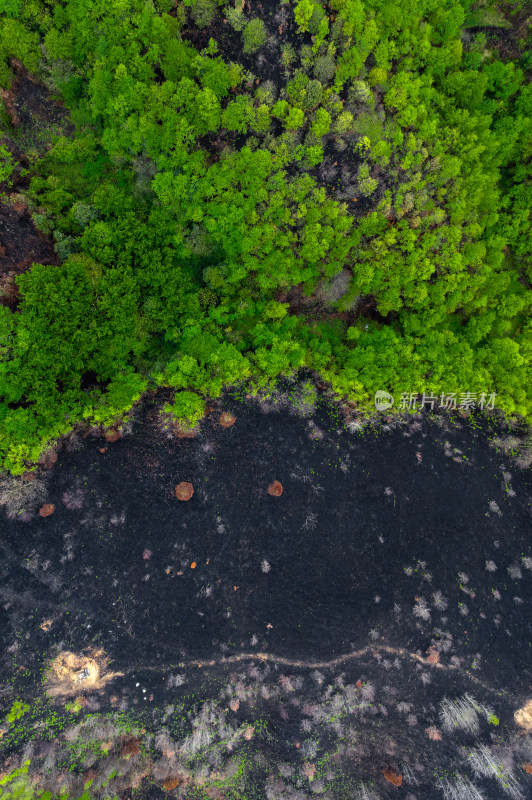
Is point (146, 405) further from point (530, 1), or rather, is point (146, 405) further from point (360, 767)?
point (530, 1)

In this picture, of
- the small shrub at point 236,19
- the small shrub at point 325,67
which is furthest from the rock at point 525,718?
the small shrub at point 236,19

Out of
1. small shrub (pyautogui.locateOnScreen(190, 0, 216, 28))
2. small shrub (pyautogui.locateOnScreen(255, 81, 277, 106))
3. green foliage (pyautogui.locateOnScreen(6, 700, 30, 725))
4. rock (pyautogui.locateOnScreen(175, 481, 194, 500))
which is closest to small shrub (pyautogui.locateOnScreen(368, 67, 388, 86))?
small shrub (pyautogui.locateOnScreen(255, 81, 277, 106))

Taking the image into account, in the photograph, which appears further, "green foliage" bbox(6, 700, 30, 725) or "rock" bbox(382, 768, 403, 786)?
"rock" bbox(382, 768, 403, 786)

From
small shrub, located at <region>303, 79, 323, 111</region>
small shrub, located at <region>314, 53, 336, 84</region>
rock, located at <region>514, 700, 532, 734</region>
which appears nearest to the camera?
small shrub, located at <region>314, 53, 336, 84</region>

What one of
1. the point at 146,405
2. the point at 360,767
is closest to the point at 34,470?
the point at 146,405

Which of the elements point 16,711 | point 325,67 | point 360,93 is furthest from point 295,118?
point 16,711

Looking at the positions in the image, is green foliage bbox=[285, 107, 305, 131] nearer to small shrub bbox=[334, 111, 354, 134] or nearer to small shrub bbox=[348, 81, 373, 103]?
small shrub bbox=[334, 111, 354, 134]
